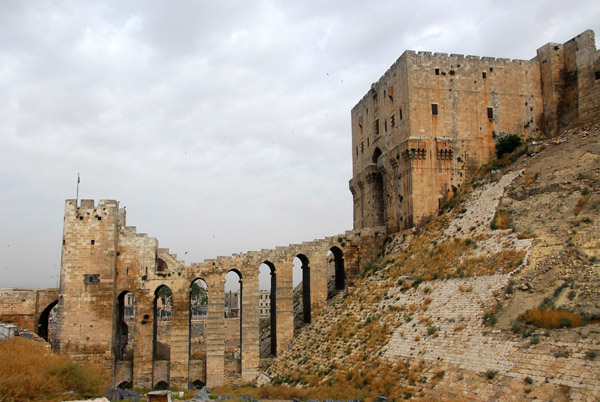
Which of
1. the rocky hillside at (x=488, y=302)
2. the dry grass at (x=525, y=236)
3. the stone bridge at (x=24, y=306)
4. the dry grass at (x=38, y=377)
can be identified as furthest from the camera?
the stone bridge at (x=24, y=306)

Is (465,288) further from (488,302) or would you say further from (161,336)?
(161,336)

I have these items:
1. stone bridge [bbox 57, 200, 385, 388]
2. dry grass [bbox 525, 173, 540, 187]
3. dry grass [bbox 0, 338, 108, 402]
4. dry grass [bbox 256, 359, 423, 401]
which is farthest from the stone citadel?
dry grass [bbox 0, 338, 108, 402]

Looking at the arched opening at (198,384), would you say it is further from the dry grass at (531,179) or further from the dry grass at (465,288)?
the dry grass at (531,179)

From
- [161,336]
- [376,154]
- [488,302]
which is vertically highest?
[376,154]

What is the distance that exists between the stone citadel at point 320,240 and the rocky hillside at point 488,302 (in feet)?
6.27

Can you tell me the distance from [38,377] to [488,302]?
15.2 metres

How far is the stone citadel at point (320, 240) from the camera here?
99.5 ft

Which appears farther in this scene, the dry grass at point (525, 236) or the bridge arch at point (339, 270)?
the bridge arch at point (339, 270)

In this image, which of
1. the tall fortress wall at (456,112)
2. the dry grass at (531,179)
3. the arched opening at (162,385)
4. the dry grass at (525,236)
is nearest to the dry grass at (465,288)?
the dry grass at (525,236)

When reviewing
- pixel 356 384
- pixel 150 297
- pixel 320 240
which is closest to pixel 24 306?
pixel 150 297

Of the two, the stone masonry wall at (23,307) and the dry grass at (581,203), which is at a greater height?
the dry grass at (581,203)

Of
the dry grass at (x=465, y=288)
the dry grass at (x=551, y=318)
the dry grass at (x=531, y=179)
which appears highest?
the dry grass at (x=531, y=179)

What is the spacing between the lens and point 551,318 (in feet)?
52.7

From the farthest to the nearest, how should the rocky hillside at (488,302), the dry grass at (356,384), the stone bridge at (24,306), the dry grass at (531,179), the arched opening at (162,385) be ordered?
the stone bridge at (24,306) < the arched opening at (162,385) < the dry grass at (531,179) < the dry grass at (356,384) < the rocky hillside at (488,302)
